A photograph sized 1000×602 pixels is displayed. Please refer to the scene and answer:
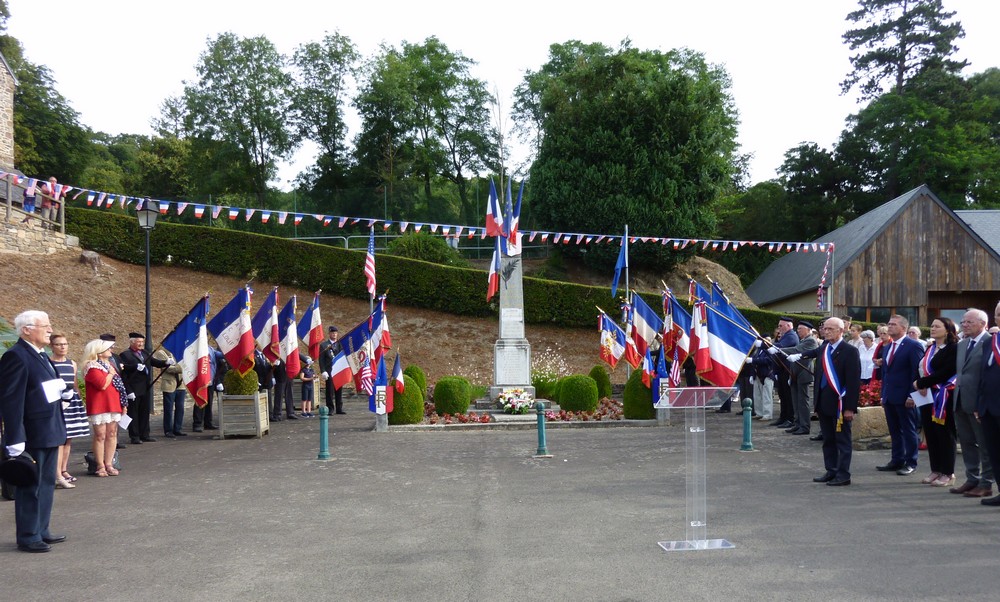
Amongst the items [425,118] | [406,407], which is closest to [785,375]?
[406,407]

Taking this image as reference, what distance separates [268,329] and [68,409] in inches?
252

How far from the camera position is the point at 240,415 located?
13.7m

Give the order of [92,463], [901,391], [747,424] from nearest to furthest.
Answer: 1. [901,391]
2. [92,463]
3. [747,424]

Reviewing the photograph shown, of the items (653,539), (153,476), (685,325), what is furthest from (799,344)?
(153,476)

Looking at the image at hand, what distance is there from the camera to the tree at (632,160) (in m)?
34.2

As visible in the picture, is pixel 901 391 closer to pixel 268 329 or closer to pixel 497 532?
pixel 497 532

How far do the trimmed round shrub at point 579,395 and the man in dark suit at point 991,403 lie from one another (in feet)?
28.7

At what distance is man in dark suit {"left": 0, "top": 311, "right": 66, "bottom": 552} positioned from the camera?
6.15 m

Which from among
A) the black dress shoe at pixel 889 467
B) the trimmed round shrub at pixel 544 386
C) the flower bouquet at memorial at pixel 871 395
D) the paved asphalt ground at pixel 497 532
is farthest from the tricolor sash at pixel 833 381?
the trimmed round shrub at pixel 544 386

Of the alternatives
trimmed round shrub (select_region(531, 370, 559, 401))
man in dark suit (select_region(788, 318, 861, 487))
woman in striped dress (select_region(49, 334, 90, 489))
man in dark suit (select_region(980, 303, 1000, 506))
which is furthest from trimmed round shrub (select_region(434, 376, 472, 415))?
man in dark suit (select_region(980, 303, 1000, 506))

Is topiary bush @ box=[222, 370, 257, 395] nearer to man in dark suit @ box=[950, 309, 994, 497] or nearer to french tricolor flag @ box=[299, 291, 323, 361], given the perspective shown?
french tricolor flag @ box=[299, 291, 323, 361]

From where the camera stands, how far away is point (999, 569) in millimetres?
5582

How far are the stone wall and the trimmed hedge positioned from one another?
303 centimetres

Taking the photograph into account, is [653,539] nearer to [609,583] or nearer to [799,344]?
[609,583]
